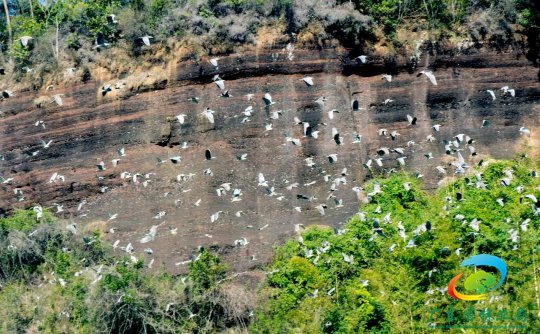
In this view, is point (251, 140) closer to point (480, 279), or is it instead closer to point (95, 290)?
point (95, 290)

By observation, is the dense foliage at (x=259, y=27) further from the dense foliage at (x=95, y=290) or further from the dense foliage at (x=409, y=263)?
the dense foliage at (x=95, y=290)

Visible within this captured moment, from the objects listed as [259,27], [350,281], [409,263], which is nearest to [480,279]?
[409,263]

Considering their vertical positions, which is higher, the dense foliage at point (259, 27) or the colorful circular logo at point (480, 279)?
the dense foliage at point (259, 27)

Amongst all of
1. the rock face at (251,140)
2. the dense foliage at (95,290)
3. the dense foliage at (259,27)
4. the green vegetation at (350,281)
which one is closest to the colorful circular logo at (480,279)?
the green vegetation at (350,281)

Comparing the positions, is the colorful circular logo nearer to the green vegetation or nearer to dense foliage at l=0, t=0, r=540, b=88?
the green vegetation

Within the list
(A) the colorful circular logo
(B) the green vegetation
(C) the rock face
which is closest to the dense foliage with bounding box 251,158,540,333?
(B) the green vegetation

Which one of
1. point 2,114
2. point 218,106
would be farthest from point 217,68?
point 2,114
